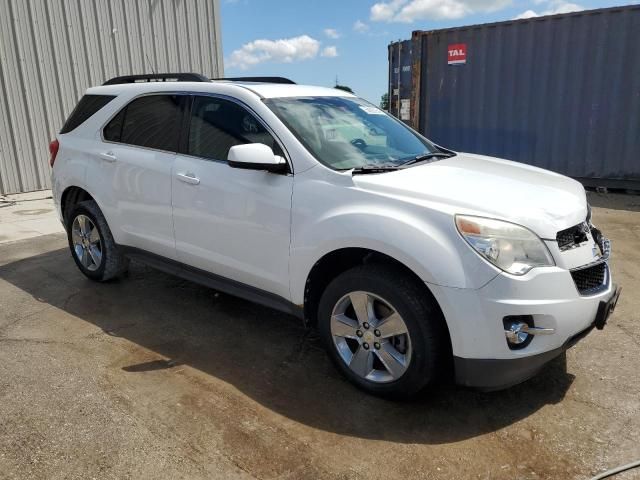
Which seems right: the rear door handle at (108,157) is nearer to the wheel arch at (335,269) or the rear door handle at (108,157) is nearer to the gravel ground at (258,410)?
the gravel ground at (258,410)

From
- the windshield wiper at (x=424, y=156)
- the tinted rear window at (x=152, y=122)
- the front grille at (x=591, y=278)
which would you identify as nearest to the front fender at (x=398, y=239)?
the front grille at (x=591, y=278)

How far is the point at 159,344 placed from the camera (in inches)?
148

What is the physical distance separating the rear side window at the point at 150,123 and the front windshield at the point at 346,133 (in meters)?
0.91

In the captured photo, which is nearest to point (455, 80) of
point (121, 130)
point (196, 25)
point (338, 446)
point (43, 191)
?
point (196, 25)

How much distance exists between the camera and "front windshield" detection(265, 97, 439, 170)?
331cm

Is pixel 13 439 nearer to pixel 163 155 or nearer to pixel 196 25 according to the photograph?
pixel 163 155

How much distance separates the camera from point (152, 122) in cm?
418

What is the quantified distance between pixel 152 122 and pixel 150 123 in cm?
3

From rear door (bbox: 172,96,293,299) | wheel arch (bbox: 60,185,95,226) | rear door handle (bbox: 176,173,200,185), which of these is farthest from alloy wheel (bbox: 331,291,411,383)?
wheel arch (bbox: 60,185,95,226)

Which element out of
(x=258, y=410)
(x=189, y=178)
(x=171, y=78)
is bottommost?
(x=258, y=410)

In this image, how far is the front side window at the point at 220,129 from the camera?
3471 millimetres

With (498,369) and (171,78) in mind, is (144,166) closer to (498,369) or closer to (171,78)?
(171,78)

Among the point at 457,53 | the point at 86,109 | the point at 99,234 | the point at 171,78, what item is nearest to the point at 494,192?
the point at 171,78

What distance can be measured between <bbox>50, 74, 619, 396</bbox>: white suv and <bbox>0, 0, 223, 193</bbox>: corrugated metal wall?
576 cm
